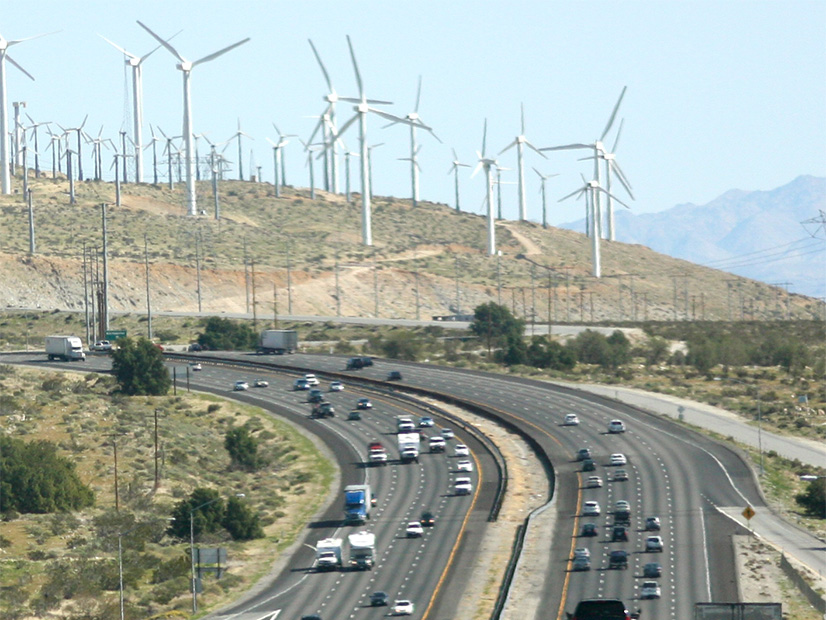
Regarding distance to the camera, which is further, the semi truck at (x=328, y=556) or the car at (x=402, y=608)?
the semi truck at (x=328, y=556)

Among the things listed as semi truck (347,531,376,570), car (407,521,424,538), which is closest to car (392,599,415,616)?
semi truck (347,531,376,570)

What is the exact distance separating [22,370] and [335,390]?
123 ft

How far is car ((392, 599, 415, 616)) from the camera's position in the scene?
8431 cm

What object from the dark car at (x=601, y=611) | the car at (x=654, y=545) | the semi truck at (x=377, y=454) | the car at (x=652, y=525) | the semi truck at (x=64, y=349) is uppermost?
the semi truck at (x=64, y=349)

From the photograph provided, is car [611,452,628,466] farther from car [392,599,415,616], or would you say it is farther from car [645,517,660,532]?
car [392,599,415,616]

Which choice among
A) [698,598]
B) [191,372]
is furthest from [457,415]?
[698,598]

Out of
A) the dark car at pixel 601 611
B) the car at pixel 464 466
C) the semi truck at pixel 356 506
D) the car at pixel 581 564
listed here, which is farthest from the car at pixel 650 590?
the car at pixel 464 466

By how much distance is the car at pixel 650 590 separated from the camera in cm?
8606

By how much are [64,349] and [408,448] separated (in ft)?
221

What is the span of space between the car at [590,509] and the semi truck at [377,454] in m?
25.6

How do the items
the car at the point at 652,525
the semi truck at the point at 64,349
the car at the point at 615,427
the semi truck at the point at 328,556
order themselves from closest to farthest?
the semi truck at the point at 328,556 < the car at the point at 652,525 < the car at the point at 615,427 < the semi truck at the point at 64,349

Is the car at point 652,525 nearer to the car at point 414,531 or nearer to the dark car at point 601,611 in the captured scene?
the car at point 414,531

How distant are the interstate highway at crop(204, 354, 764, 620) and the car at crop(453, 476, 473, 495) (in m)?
6.99

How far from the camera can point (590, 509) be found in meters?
112
